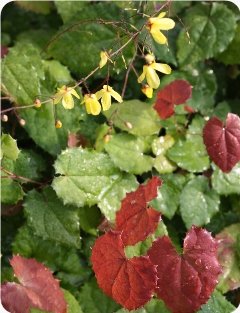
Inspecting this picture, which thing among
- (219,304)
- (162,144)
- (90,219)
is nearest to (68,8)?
(162,144)

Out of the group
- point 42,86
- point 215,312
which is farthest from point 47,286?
point 42,86

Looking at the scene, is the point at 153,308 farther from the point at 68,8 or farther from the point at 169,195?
the point at 68,8

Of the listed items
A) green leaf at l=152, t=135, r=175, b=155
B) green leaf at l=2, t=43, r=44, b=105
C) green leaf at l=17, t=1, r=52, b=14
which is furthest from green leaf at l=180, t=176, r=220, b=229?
green leaf at l=17, t=1, r=52, b=14

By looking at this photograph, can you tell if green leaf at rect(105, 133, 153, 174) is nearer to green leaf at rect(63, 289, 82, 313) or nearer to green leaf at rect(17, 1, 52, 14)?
green leaf at rect(63, 289, 82, 313)

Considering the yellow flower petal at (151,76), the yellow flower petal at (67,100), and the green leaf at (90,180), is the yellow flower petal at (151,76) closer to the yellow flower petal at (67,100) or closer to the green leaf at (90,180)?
the yellow flower petal at (67,100)

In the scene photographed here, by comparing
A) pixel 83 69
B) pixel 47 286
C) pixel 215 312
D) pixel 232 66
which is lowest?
pixel 215 312

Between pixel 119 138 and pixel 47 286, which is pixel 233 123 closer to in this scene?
pixel 119 138
